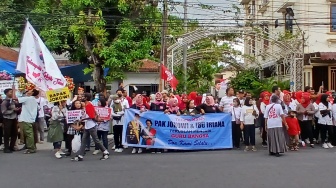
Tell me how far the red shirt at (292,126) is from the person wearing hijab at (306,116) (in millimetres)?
732

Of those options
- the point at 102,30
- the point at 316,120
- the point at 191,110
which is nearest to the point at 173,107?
the point at 191,110

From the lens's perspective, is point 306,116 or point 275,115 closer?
point 275,115

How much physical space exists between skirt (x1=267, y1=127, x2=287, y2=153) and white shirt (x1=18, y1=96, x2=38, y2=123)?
635cm

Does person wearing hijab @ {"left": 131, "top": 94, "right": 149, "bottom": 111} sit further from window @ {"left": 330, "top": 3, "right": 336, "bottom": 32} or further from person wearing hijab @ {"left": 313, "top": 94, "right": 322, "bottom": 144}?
window @ {"left": 330, "top": 3, "right": 336, "bottom": 32}

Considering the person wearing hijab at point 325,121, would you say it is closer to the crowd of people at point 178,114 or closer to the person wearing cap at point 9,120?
the crowd of people at point 178,114

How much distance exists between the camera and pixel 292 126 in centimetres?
1405

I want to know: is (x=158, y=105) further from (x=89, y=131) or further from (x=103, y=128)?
(x=89, y=131)

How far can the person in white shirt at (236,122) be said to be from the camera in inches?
567

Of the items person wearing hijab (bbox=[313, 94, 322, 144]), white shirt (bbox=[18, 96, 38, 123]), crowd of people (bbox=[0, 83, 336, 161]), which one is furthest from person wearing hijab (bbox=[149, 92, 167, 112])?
person wearing hijab (bbox=[313, 94, 322, 144])

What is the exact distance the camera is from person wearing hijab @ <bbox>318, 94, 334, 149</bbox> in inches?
583

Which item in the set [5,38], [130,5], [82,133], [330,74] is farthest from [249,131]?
[5,38]

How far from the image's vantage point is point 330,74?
2712cm

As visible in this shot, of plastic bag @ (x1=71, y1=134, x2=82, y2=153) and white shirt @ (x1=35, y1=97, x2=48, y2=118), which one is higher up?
white shirt @ (x1=35, y1=97, x2=48, y2=118)

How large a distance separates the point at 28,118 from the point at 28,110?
0.22m
